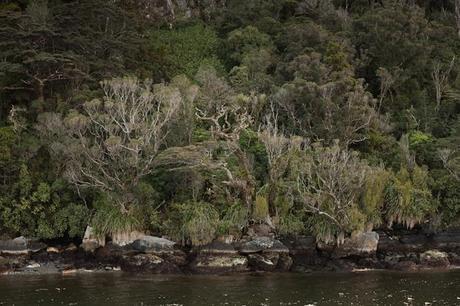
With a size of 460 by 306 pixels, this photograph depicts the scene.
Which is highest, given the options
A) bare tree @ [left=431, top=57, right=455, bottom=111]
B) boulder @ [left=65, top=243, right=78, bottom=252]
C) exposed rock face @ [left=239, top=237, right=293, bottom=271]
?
bare tree @ [left=431, top=57, right=455, bottom=111]

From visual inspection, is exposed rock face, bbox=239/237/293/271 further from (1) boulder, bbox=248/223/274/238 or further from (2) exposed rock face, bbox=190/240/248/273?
(1) boulder, bbox=248/223/274/238

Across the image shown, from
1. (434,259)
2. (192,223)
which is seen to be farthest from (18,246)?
(434,259)

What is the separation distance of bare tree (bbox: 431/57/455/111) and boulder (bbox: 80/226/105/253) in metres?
32.2

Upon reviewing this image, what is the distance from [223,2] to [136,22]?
1967cm

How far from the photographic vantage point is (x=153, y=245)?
40812 mm

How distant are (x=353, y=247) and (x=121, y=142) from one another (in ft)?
56.7

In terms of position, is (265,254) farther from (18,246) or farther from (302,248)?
(18,246)

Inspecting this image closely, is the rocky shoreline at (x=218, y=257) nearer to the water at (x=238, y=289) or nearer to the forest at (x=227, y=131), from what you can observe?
the forest at (x=227, y=131)

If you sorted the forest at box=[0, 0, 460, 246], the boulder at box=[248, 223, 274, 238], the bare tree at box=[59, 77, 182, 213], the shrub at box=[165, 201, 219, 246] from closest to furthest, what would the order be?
the shrub at box=[165, 201, 219, 246] → the bare tree at box=[59, 77, 182, 213] → the forest at box=[0, 0, 460, 246] → the boulder at box=[248, 223, 274, 238]

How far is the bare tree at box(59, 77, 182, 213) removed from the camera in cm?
4184

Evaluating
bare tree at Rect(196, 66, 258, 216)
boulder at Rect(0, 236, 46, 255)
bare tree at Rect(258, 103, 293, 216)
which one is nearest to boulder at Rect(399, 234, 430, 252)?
bare tree at Rect(258, 103, 293, 216)

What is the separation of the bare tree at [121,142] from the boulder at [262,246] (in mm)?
8216

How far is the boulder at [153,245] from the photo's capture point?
133ft

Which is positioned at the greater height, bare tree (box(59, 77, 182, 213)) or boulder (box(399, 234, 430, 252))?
bare tree (box(59, 77, 182, 213))
